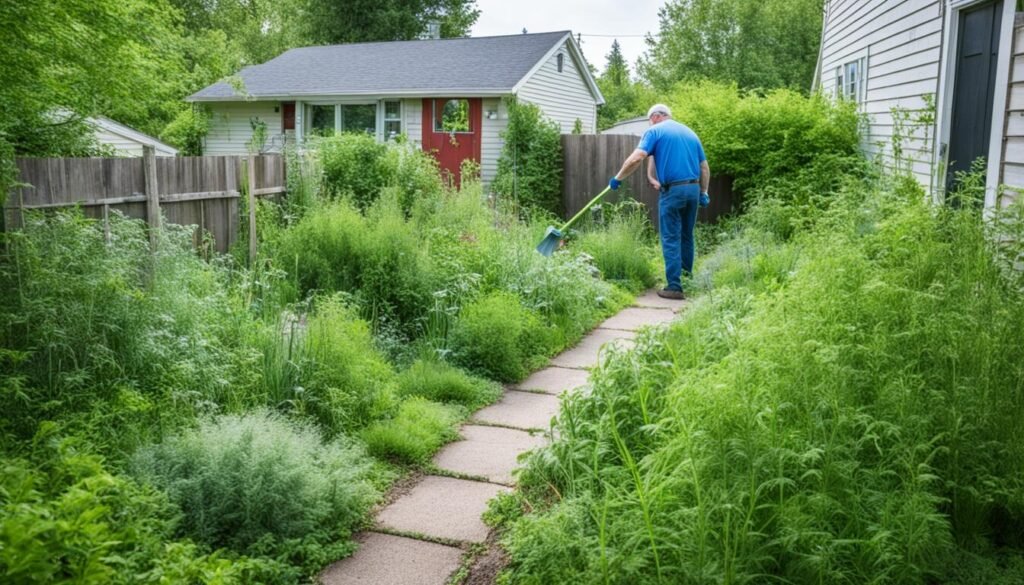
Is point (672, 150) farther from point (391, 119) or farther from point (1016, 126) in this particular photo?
point (391, 119)

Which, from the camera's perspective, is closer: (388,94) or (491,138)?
(491,138)

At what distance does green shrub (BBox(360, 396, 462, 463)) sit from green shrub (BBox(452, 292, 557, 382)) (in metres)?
0.96

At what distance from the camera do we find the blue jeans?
8.98 meters

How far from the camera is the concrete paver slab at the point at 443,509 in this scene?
3797mm

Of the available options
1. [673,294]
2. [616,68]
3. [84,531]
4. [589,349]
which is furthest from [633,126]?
[616,68]

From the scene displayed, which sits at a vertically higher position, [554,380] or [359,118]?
[359,118]

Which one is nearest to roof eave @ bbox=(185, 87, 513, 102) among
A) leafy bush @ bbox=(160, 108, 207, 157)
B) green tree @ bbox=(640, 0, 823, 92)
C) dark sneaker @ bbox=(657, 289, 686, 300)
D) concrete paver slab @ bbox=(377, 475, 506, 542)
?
leafy bush @ bbox=(160, 108, 207, 157)

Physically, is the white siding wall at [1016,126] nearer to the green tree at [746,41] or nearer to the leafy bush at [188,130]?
the leafy bush at [188,130]

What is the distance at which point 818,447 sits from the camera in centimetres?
307

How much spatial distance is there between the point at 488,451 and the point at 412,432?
1.43 feet

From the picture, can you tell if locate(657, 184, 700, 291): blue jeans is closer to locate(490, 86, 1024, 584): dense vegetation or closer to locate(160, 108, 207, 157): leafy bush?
locate(490, 86, 1024, 584): dense vegetation

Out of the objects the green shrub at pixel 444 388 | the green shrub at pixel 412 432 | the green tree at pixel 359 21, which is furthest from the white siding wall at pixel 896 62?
the green tree at pixel 359 21

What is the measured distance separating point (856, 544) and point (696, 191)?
6448 mm

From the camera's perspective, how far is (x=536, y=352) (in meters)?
6.70
